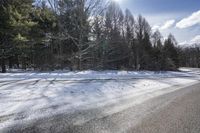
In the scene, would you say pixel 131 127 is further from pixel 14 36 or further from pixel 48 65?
pixel 48 65

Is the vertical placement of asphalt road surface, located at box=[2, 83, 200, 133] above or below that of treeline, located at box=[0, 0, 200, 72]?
below

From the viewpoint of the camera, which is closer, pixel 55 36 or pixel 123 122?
pixel 123 122

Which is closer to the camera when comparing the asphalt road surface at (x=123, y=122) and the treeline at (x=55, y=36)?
the asphalt road surface at (x=123, y=122)

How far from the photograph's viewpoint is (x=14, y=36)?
72.9ft

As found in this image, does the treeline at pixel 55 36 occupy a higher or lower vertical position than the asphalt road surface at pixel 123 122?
higher

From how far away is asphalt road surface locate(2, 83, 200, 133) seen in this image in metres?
5.99

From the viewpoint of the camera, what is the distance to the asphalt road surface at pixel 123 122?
5988mm

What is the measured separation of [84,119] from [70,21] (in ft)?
76.0

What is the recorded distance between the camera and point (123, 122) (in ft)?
22.1

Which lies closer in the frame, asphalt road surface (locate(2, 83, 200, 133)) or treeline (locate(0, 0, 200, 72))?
asphalt road surface (locate(2, 83, 200, 133))

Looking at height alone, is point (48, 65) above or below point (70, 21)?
below

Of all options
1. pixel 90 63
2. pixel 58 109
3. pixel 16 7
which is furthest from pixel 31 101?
pixel 90 63

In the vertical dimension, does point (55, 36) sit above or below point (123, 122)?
above

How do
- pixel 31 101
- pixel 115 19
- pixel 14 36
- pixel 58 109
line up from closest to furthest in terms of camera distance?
pixel 58 109, pixel 31 101, pixel 14 36, pixel 115 19
